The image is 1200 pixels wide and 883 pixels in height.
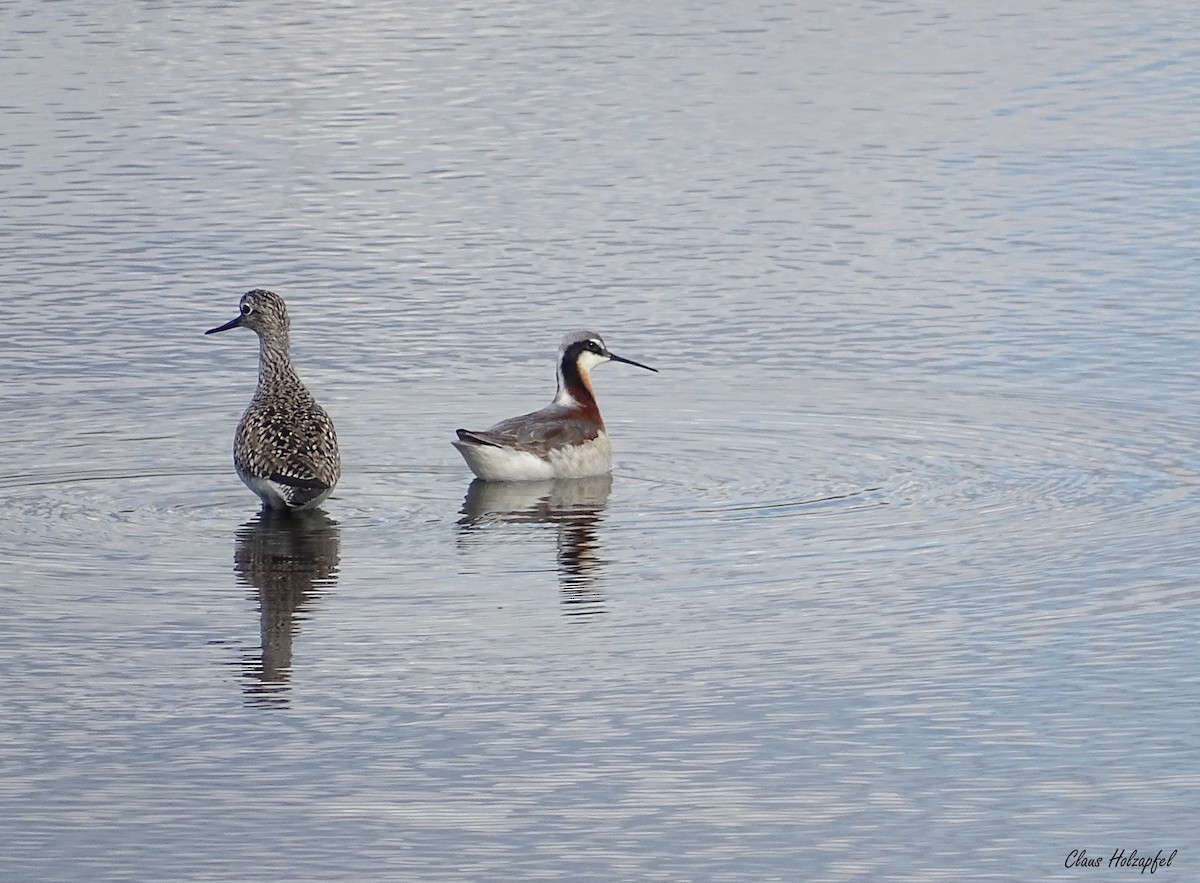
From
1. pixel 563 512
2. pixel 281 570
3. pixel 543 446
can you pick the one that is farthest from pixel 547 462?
pixel 281 570

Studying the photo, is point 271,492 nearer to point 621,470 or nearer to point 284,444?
point 284,444

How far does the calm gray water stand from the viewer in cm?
777

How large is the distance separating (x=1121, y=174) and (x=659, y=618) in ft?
33.6

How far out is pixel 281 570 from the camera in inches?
420

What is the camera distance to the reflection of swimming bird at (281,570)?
9.17m

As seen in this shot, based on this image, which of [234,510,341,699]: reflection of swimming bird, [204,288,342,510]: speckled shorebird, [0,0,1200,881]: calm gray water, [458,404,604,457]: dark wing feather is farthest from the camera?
[458,404,604,457]: dark wing feather

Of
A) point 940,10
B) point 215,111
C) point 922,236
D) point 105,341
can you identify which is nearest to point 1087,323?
point 922,236

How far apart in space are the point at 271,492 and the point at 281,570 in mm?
1039

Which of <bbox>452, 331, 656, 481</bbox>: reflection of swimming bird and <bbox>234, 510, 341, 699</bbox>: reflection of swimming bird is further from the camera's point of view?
<bbox>452, 331, 656, 481</bbox>: reflection of swimming bird

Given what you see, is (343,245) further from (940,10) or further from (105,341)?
(940,10)

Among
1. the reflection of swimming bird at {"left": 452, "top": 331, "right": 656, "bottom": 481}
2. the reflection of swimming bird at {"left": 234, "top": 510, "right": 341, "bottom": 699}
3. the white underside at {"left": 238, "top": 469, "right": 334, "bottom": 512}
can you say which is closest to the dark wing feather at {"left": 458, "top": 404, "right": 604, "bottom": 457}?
the reflection of swimming bird at {"left": 452, "top": 331, "right": 656, "bottom": 481}

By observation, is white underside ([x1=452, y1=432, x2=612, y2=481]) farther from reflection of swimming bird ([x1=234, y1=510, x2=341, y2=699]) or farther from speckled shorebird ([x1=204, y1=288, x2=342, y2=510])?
reflection of swimming bird ([x1=234, y1=510, x2=341, y2=699])

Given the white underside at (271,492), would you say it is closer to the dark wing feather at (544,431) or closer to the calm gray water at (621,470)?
the calm gray water at (621,470)

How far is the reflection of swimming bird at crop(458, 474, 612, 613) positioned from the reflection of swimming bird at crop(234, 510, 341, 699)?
683mm
